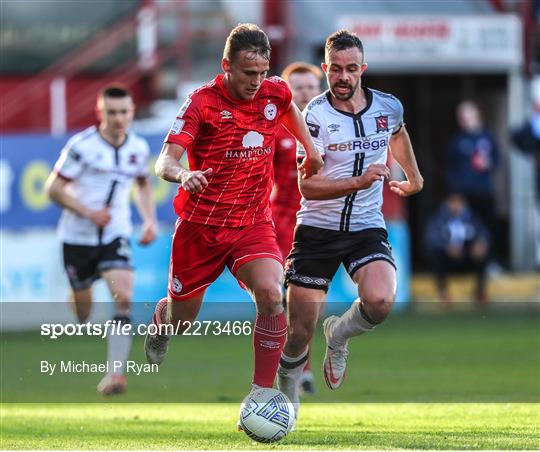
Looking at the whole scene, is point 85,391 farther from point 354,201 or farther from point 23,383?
point 354,201

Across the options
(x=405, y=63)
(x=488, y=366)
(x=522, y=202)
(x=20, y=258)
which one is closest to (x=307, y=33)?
(x=405, y=63)

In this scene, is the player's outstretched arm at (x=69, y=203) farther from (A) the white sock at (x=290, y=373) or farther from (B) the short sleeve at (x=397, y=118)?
(B) the short sleeve at (x=397, y=118)

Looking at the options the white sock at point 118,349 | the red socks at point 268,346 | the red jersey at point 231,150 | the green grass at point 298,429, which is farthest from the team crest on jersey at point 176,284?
the white sock at point 118,349

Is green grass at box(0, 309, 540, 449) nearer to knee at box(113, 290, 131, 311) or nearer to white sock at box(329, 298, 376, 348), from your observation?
knee at box(113, 290, 131, 311)

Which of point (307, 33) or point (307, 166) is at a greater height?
point (307, 33)

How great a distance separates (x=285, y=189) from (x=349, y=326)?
2396 millimetres

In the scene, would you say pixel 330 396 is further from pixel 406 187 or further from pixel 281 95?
pixel 281 95

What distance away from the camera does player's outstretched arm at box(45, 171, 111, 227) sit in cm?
1265

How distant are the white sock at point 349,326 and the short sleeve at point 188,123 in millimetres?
1859

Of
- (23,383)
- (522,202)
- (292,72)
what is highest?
(292,72)

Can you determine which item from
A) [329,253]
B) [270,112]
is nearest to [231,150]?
[270,112]

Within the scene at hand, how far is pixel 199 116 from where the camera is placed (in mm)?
9023

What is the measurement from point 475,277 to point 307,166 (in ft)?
41.8

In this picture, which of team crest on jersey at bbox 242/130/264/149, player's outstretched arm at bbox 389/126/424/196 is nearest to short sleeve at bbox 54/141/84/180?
player's outstretched arm at bbox 389/126/424/196
